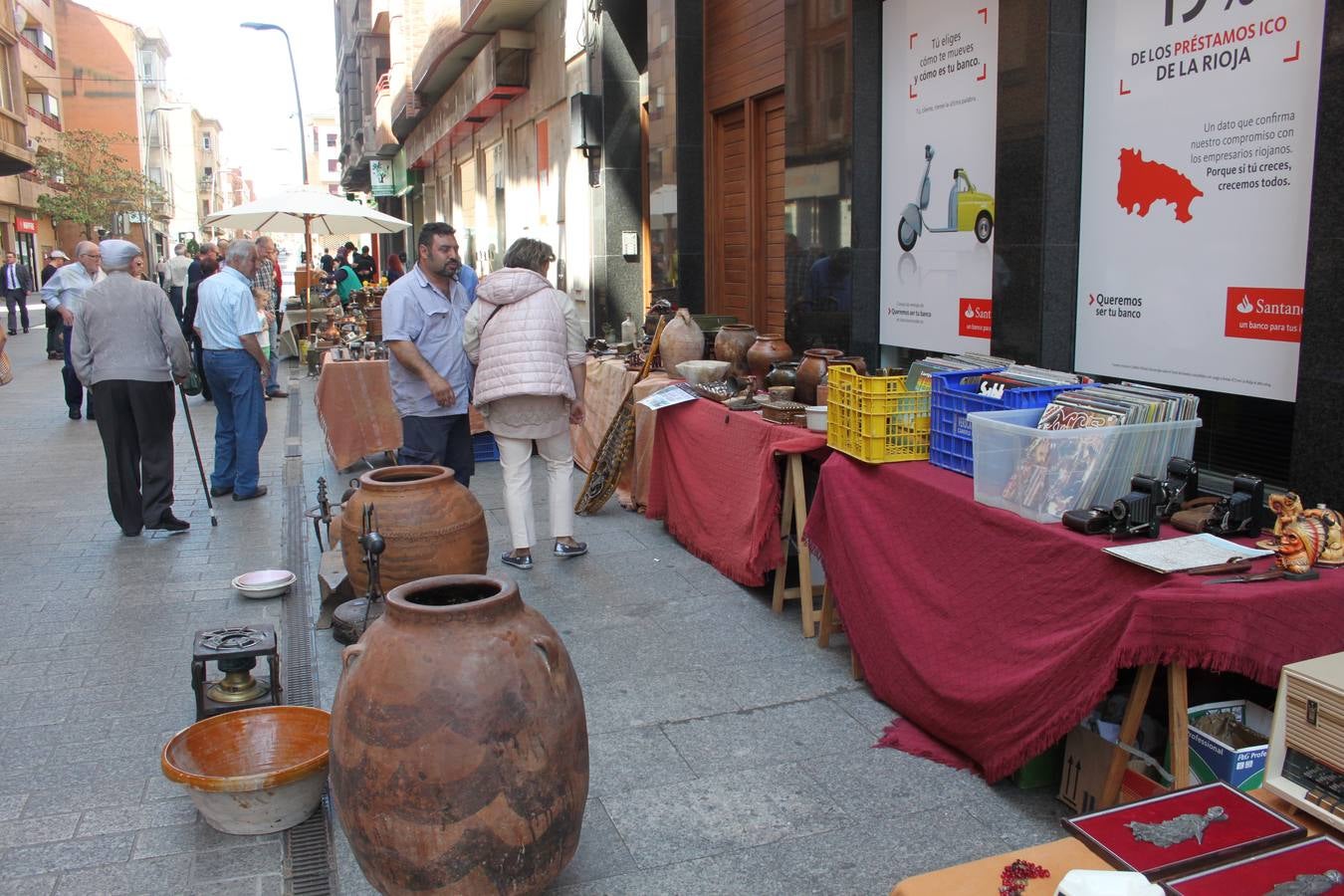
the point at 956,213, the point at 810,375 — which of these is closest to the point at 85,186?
the point at 956,213

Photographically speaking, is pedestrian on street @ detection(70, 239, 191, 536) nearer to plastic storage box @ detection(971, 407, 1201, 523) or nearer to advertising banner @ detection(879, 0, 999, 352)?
advertising banner @ detection(879, 0, 999, 352)

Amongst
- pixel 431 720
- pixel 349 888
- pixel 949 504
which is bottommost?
pixel 349 888

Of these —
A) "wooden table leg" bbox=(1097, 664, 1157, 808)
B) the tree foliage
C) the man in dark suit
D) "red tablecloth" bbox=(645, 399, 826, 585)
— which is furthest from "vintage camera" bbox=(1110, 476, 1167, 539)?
the tree foliage

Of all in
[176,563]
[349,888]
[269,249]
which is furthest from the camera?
[269,249]

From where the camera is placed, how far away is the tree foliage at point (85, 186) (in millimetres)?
38344

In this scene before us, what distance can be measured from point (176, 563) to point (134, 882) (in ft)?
12.0

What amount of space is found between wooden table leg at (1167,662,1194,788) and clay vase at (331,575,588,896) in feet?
5.35

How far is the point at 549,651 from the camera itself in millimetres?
2807

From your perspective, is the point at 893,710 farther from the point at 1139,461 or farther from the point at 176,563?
the point at 176,563

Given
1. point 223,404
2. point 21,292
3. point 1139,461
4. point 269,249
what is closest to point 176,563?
point 223,404

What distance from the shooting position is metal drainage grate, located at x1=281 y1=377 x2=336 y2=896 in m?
3.24

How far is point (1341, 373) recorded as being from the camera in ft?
11.8

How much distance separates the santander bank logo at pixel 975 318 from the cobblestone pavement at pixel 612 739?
1849 millimetres

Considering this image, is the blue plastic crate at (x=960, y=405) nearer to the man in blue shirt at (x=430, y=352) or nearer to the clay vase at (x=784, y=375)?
the clay vase at (x=784, y=375)
